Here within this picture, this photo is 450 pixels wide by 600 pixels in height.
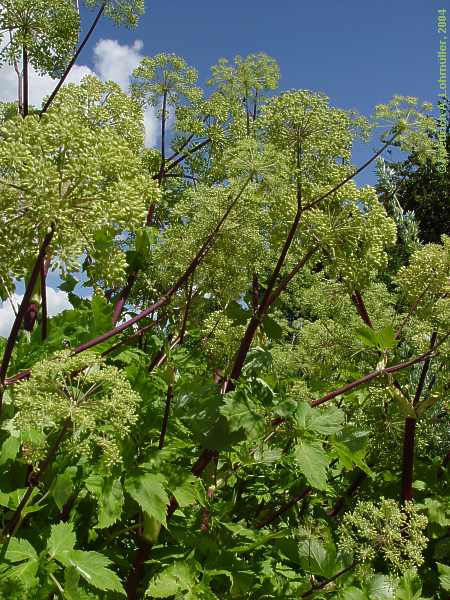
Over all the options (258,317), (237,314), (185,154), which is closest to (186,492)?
(258,317)

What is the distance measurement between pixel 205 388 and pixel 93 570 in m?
1.08

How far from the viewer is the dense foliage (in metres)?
2.76

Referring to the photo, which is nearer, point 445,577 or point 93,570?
point 93,570

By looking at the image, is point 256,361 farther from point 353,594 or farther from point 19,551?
point 19,551

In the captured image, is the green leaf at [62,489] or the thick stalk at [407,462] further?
the thick stalk at [407,462]

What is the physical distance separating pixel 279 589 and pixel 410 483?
1.22 m

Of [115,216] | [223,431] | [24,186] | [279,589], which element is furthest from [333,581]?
[24,186]

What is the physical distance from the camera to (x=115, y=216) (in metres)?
2.74

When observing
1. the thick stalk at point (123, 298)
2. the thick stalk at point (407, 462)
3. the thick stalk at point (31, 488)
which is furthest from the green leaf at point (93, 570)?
the thick stalk at point (407, 462)

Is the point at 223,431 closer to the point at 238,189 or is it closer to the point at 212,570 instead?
the point at 212,570

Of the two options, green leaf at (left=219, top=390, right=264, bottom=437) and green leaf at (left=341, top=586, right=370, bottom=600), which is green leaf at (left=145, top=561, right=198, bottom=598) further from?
green leaf at (left=341, top=586, right=370, bottom=600)

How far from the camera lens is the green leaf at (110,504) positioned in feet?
9.92

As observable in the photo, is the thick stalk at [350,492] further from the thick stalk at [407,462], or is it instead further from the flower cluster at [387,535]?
the flower cluster at [387,535]

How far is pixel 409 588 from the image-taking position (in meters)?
3.71
